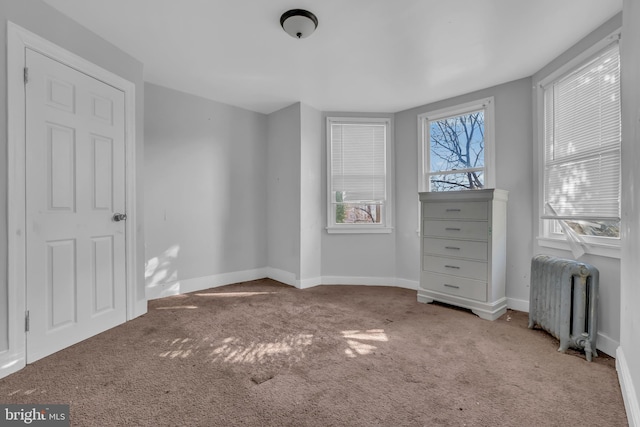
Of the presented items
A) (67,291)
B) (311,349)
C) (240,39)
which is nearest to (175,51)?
(240,39)

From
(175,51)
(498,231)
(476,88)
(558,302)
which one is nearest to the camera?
(558,302)

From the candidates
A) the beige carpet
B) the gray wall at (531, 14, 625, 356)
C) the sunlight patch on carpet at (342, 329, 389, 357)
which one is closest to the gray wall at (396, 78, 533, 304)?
the beige carpet

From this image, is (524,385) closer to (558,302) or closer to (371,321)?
(558,302)

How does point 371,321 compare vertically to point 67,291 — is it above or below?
below

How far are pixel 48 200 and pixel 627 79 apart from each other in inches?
143

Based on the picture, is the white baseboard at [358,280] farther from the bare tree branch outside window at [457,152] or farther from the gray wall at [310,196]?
the bare tree branch outside window at [457,152]

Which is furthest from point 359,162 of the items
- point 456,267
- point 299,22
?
point 299,22

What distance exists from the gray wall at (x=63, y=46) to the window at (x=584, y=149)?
374 cm

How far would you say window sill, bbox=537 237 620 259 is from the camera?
2113mm

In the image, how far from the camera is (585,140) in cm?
242

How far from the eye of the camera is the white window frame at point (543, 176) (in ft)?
7.07

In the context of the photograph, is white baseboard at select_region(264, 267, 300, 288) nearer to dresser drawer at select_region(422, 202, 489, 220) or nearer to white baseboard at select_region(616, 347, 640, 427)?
dresser drawer at select_region(422, 202, 489, 220)

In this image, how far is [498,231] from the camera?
9.39 ft

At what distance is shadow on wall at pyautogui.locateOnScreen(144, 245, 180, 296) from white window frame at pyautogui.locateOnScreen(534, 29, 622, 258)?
3.80 meters
